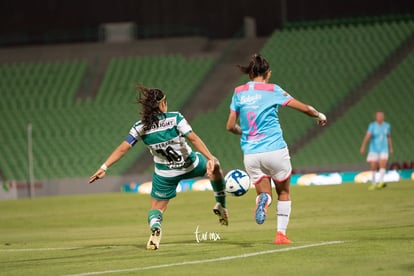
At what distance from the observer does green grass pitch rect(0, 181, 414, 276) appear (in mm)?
9984

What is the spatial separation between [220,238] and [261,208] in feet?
7.15

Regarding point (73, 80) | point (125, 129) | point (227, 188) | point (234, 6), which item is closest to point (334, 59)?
point (234, 6)

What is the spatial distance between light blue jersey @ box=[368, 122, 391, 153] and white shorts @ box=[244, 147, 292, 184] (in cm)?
1589

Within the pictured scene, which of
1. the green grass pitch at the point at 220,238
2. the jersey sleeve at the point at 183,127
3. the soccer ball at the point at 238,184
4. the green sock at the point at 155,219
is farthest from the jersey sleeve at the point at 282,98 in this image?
the green sock at the point at 155,219

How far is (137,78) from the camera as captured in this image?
137 ft

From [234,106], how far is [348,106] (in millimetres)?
25726

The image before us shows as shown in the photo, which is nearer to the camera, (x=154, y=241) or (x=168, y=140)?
(x=154, y=241)

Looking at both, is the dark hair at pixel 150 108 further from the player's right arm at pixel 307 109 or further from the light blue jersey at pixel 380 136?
the light blue jersey at pixel 380 136

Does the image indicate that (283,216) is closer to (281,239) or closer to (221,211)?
(281,239)

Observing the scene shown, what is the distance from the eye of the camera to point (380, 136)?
2783 cm

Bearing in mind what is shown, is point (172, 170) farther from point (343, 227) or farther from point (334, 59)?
point (334, 59)

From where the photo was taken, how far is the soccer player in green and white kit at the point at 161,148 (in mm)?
12664

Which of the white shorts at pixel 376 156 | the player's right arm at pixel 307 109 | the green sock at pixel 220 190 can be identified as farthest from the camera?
the white shorts at pixel 376 156

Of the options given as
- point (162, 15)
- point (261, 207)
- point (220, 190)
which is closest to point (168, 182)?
point (220, 190)
